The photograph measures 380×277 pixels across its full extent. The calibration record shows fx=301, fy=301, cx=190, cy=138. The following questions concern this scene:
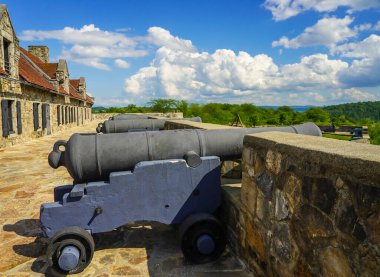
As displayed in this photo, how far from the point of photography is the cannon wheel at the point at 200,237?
302cm

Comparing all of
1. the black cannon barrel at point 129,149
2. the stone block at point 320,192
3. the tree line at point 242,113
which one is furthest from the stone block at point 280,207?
the tree line at point 242,113

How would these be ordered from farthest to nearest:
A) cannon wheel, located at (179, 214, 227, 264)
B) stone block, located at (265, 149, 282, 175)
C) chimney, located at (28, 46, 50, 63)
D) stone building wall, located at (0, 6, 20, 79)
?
chimney, located at (28, 46, 50, 63), stone building wall, located at (0, 6, 20, 79), cannon wheel, located at (179, 214, 227, 264), stone block, located at (265, 149, 282, 175)

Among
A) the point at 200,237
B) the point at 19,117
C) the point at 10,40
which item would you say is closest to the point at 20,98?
the point at 19,117

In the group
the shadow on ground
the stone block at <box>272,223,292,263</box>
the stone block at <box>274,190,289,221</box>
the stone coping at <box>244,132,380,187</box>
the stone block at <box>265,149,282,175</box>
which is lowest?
the shadow on ground

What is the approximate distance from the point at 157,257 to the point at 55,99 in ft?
63.6

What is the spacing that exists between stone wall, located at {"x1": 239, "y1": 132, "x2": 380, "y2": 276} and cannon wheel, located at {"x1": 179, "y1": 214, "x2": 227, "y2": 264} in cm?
35

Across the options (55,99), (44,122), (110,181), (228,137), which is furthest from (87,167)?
(55,99)

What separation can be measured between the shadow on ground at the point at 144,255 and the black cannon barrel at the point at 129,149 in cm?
88

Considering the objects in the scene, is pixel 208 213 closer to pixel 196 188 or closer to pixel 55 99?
pixel 196 188

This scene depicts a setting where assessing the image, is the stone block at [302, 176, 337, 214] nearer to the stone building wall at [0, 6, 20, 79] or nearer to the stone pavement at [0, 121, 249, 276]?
the stone pavement at [0, 121, 249, 276]

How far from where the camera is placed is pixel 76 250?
111 inches

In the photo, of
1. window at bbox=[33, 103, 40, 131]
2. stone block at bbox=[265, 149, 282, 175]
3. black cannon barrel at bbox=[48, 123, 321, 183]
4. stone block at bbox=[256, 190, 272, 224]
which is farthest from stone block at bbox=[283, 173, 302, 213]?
window at bbox=[33, 103, 40, 131]

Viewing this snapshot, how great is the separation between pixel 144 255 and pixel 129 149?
1153mm

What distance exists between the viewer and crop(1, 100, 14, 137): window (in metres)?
11.4
